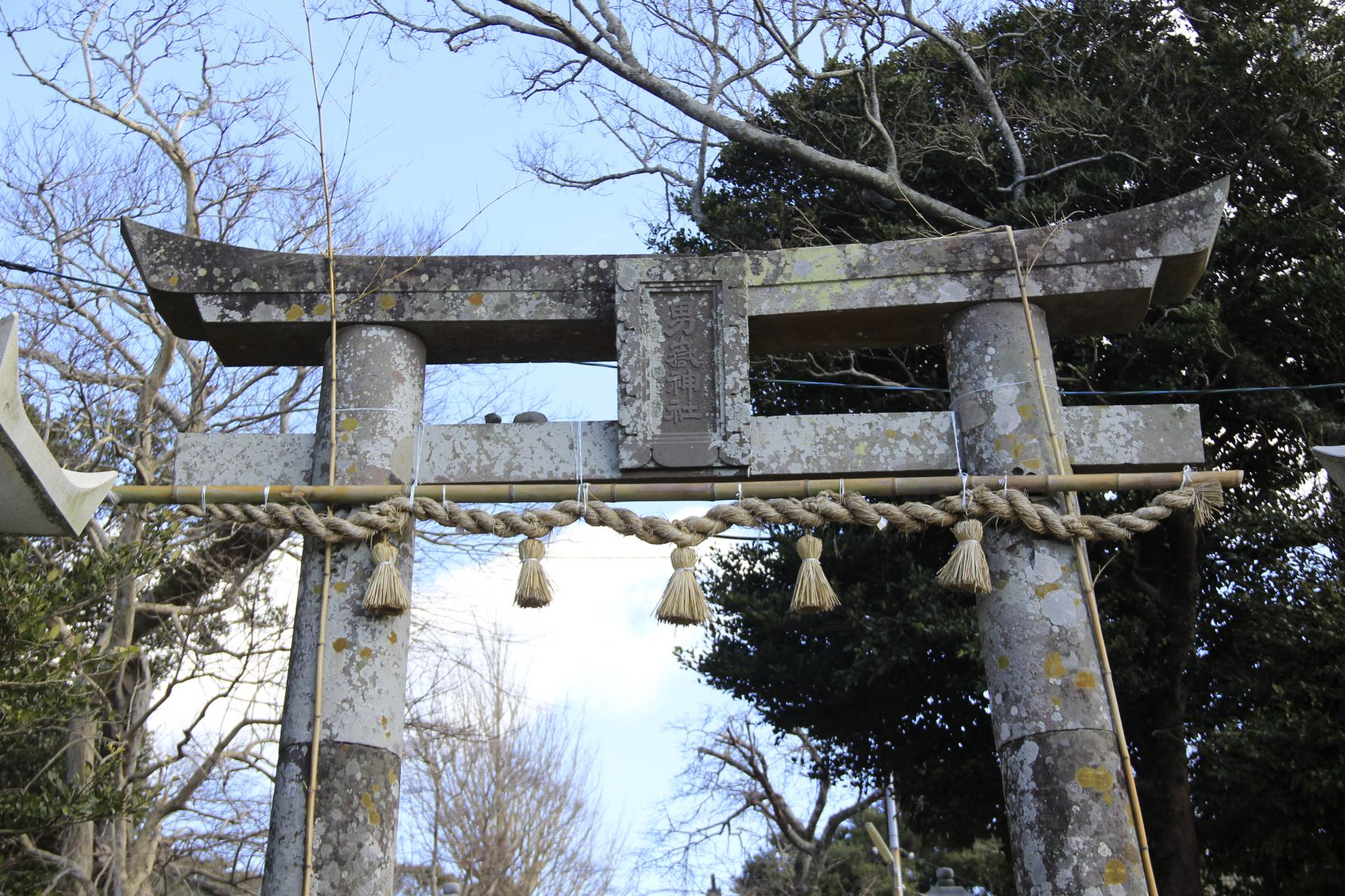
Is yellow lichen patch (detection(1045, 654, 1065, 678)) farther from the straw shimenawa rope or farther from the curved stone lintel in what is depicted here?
the curved stone lintel

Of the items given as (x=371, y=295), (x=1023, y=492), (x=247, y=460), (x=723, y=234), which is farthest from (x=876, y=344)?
(x=723, y=234)

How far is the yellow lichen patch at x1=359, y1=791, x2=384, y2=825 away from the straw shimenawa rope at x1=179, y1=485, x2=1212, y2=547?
2.62 feet

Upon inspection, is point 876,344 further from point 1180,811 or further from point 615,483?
point 1180,811

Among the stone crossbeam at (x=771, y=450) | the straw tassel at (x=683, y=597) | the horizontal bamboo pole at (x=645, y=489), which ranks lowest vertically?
the straw tassel at (x=683, y=597)

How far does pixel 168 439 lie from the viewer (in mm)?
9656

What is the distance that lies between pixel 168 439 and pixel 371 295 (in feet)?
19.6

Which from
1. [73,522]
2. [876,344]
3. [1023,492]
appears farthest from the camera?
[876,344]

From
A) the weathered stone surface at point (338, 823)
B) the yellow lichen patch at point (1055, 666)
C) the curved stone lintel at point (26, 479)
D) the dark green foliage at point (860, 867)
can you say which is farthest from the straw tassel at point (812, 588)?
the dark green foliage at point (860, 867)

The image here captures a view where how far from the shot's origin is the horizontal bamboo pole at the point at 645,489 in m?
4.02

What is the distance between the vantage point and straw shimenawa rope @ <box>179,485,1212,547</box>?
3971 millimetres

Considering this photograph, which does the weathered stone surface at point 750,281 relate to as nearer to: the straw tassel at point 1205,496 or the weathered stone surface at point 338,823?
the straw tassel at point 1205,496

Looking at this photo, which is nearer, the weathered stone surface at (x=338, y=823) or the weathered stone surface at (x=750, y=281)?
the weathered stone surface at (x=338, y=823)

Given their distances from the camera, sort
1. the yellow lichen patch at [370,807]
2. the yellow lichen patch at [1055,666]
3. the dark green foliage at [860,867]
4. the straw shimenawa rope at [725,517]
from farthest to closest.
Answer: the dark green foliage at [860,867] < the straw shimenawa rope at [725,517] < the yellow lichen patch at [1055,666] < the yellow lichen patch at [370,807]

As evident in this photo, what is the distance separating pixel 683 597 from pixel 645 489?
1.20 feet
